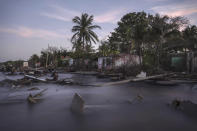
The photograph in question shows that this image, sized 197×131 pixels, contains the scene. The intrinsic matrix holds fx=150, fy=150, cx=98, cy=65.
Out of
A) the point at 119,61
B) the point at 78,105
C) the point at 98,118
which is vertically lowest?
the point at 98,118

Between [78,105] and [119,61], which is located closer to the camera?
[78,105]

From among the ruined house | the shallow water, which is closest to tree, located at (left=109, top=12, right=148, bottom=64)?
the ruined house

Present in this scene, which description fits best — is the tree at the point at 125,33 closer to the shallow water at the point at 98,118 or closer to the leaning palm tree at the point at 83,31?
the leaning palm tree at the point at 83,31

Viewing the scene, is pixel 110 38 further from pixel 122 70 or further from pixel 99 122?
pixel 99 122

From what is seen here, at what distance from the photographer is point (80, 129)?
11.7 ft

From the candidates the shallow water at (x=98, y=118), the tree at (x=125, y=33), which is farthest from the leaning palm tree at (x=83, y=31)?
the shallow water at (x=98, y=118)

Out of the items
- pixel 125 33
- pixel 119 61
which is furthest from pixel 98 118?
pixel 125 33

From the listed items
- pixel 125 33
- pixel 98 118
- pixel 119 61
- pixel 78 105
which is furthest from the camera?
pixel 125 33

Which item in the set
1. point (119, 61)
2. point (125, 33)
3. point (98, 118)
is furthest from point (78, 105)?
point (125, 33)

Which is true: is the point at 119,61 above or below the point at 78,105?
above

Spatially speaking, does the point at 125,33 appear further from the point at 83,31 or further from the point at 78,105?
the point at 78,105

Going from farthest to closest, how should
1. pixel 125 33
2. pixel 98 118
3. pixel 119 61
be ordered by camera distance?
1. pixel 125 33
2. pixel 119 61
3. pixel 98 118

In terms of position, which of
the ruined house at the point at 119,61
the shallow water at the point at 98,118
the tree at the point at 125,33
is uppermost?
the tree at the point at 125,33

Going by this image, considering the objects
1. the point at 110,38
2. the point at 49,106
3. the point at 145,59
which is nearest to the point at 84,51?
the point at 110,38
